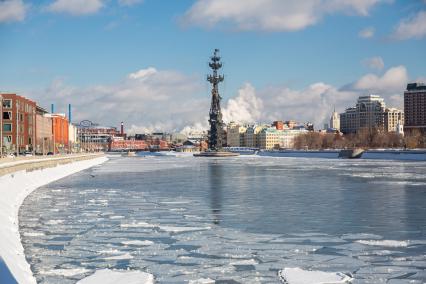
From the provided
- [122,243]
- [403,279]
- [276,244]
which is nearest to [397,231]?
A: [276,244]

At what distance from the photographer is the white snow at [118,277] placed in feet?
35.7

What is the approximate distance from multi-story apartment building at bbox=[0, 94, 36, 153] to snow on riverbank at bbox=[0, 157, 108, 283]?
77517 millimetres

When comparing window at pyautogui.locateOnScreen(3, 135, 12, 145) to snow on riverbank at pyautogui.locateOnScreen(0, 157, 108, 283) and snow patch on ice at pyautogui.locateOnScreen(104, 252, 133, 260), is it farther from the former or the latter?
snow patch on ice at pyautogui.locateOnScreen(104, 252, 133, 260)

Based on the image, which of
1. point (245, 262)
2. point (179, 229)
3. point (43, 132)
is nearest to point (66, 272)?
point (245, 262)

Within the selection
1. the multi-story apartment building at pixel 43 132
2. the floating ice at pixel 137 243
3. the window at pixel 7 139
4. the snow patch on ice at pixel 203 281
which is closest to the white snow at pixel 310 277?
the snow patch on ice at pixel 203 281

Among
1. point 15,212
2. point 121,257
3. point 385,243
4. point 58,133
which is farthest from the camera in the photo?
point 58,133

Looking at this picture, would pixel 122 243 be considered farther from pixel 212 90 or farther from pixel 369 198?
pixel 212 90

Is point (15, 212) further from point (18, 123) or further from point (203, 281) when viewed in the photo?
point (18, 123)

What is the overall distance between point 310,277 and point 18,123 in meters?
120

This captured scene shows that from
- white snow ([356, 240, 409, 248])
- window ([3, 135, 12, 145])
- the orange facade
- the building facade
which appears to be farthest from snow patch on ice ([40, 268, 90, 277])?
the orange facade

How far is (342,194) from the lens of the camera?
28.7 metres

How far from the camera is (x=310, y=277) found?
36.7 ft

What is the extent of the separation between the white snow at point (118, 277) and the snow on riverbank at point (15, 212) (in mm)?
1135

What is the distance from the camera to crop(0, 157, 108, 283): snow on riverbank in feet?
37.8
